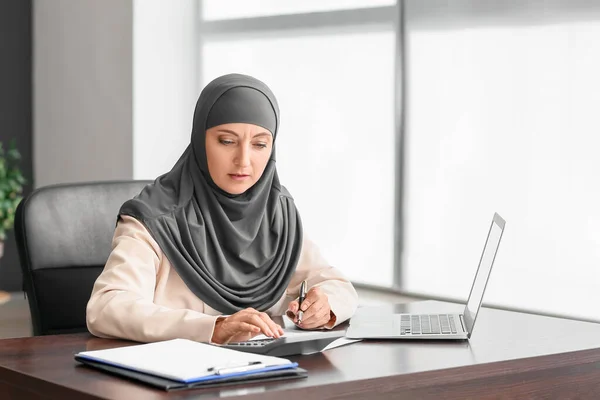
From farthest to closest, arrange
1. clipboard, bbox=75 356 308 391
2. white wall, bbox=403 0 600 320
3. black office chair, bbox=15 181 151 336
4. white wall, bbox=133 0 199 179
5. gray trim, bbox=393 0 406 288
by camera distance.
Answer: white wall, bbox=133 0 199 179, gray trim, bbox=393 0 406 288, white wall, bbox=403 0 600 320, black office chair, bbox=15 181 151 336, clipboard, bbox=75 356 308 391

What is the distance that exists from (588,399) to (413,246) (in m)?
2.20

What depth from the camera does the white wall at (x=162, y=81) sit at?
16.5 ft

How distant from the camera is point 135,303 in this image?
1.93m

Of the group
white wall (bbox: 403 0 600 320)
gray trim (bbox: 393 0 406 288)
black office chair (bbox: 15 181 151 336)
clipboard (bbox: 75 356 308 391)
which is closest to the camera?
clipboard (bbox: 75 356 308 391)

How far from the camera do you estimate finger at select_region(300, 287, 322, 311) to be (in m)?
2.09

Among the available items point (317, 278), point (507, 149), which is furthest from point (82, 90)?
point (317, 278)

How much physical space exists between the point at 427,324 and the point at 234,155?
55 cm

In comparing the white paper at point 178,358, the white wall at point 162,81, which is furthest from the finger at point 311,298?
the white wall at point 162,81

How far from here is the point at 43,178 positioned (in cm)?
575

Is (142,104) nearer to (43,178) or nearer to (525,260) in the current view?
(43,178)

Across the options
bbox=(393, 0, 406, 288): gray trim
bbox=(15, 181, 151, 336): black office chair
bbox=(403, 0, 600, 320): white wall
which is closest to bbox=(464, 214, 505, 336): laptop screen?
bbox=(15, 181, 151, 336): black office chair

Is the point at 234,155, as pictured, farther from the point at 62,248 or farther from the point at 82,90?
the point at 82,90

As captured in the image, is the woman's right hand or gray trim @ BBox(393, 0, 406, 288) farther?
gray trim @ BBox(393, 0, 406, 288)

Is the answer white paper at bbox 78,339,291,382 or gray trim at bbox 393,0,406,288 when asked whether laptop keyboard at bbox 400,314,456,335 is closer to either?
white paper at bbox 78,339,291,382
